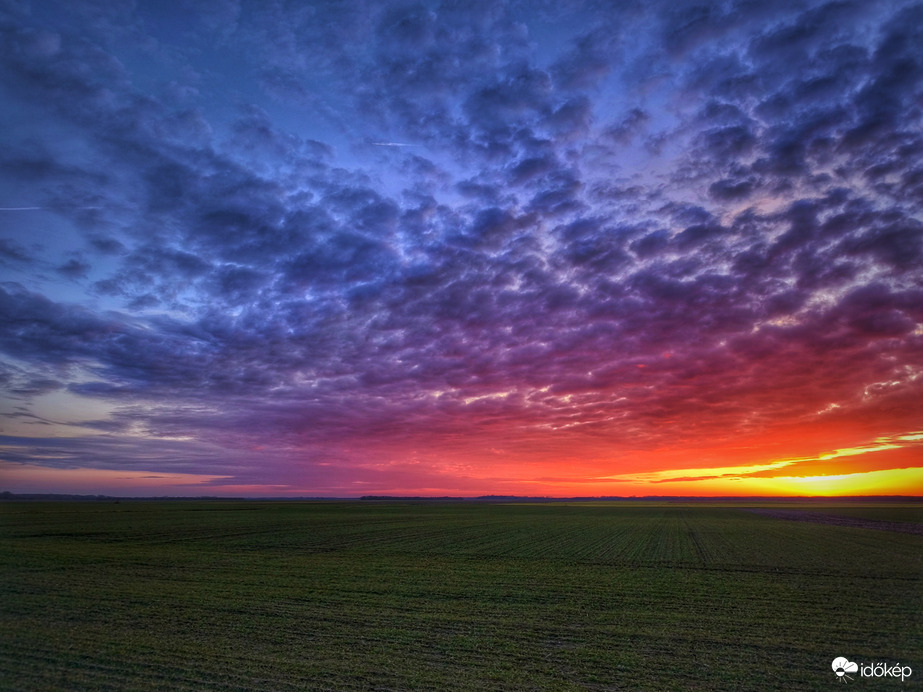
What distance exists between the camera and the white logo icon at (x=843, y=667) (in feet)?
34.0

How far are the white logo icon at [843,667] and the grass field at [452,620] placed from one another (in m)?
0.21

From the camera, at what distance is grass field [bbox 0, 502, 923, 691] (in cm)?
1041

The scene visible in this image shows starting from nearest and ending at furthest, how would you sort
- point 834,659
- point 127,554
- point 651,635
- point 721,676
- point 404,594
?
point 721,676, point 834,659, point 651,635, point 404,594, point 127,554

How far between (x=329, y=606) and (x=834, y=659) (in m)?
13.7

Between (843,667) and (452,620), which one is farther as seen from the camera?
(452,620)

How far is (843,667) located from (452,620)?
9.37 meters

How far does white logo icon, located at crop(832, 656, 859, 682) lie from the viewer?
34.0ft

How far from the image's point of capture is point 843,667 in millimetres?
10844

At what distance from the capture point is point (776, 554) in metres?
28.9

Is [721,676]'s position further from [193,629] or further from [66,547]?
[66,547]

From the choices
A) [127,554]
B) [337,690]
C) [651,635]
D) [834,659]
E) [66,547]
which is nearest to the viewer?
[337,690]

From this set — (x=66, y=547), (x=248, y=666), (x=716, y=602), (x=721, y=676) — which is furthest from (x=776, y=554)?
(x=66, y=547)

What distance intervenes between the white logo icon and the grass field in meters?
0.21

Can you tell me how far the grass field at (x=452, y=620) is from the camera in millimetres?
10406
